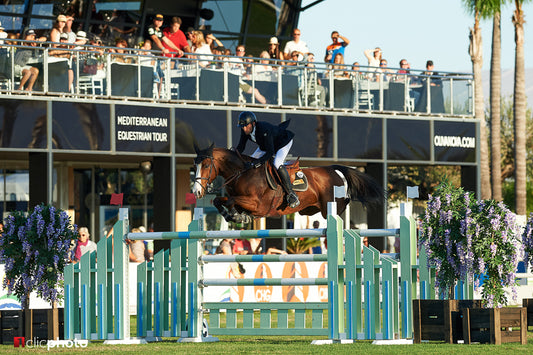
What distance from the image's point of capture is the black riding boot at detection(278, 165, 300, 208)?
16.2 m

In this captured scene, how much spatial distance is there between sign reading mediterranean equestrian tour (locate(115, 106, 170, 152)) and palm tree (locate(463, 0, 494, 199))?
15265mm

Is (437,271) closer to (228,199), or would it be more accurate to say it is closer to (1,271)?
(228,199)

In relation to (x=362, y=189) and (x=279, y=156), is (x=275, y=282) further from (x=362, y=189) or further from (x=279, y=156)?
(x=362, y=189)

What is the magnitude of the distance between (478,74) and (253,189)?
2552 cm

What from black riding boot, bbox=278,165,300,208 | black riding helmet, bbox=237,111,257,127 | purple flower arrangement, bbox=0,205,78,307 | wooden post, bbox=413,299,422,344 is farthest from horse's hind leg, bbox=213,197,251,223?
wooden post, bbox=413,299,422,344

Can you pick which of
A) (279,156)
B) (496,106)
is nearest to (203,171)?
(279,156)

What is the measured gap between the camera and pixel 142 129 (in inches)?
951

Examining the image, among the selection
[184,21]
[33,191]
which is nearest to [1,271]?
[33,191]

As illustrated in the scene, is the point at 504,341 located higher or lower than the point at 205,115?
lower

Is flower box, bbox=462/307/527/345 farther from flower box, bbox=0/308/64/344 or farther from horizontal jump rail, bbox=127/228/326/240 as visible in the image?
flower box, bbox=0/308/64/344

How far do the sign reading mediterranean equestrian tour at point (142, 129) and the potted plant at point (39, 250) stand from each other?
9.11 metres

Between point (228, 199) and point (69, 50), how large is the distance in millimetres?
8017

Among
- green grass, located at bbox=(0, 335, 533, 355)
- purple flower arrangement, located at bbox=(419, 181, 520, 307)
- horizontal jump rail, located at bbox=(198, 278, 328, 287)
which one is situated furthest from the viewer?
purple flower arrangement, located at bbox=(419, 181, 520, 307)

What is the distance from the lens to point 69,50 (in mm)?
22219
